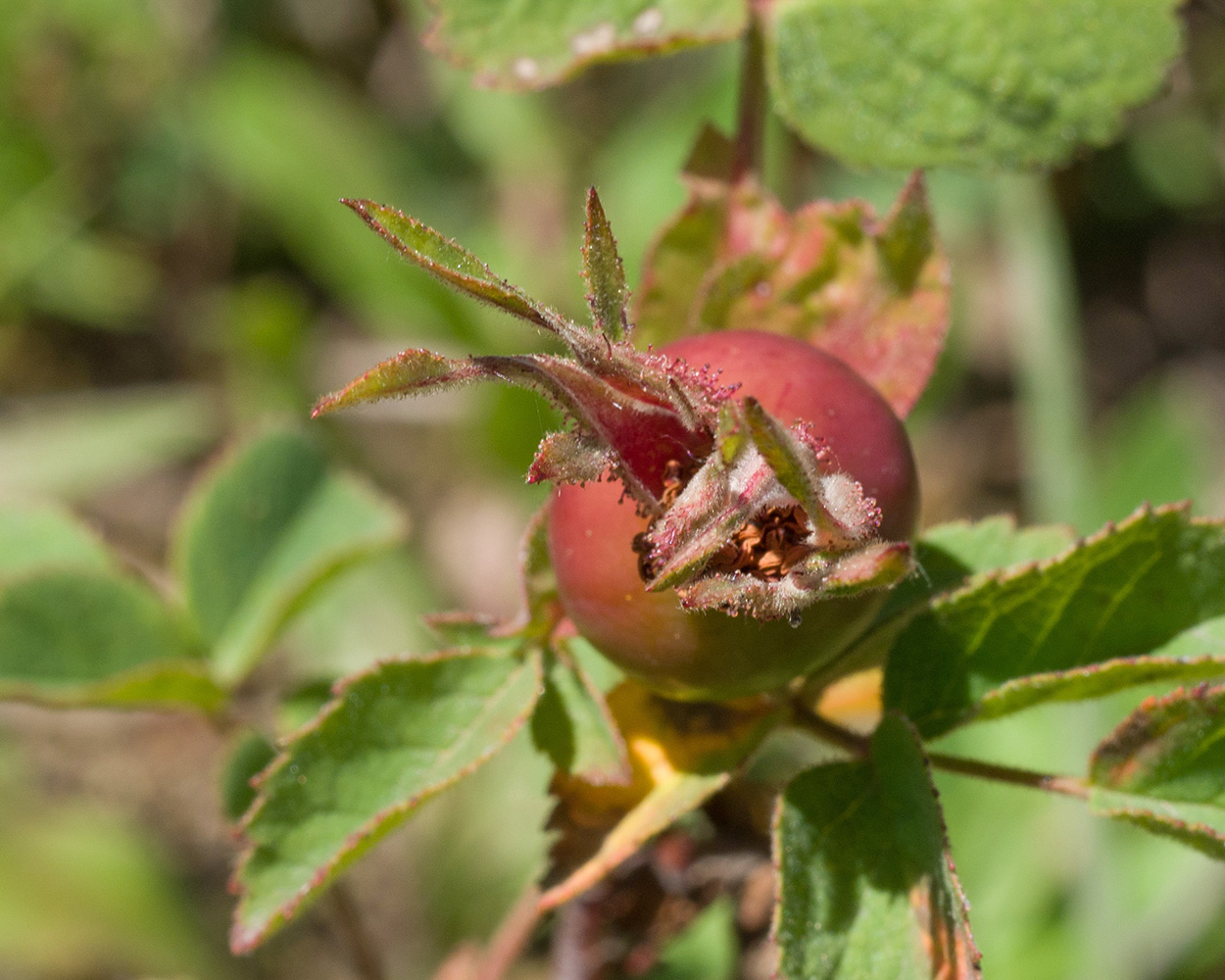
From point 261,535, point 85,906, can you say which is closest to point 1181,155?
point 261,535

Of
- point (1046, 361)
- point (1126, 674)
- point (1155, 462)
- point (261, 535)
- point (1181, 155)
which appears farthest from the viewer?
point (1181, 155)

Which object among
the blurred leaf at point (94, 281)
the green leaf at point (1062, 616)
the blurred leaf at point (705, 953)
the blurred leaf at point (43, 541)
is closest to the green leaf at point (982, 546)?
the green leaf at point (1062, 616)

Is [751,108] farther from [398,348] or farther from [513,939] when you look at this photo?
[398,348]

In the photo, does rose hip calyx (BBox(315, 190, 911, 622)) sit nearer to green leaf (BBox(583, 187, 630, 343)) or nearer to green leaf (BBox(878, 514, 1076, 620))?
green leaf (BBox(583, 187, 630, 343))

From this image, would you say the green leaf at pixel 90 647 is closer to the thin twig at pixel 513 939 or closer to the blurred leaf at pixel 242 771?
the blurred leaf at pixel 242 771

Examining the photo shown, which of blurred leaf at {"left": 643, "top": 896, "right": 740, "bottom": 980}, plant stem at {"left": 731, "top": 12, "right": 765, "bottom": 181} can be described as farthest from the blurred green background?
plant stem at {"left": 731, "top": 12, "right": 765, "bottom": 181}
